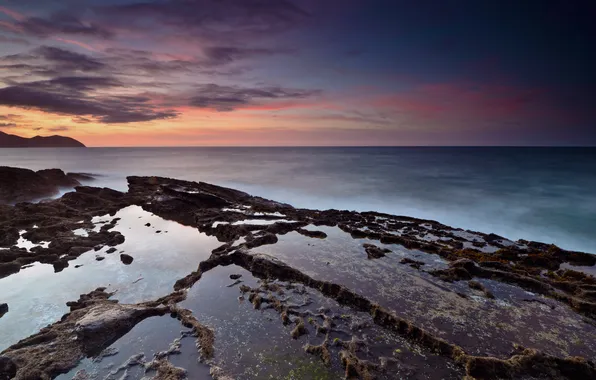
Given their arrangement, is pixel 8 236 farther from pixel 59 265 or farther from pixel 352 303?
pixel 352 303

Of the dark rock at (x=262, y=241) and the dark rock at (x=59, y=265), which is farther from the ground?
the dark rock at (x=262, y=241)

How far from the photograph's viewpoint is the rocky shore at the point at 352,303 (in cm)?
893

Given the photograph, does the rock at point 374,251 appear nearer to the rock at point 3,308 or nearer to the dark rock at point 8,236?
the rock at point 3,308

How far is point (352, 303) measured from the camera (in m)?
12.1

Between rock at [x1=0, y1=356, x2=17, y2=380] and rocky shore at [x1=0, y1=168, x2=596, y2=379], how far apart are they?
0.03 m

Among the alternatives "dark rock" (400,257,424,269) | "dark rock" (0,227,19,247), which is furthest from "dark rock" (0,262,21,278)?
"dark rock" (400,257,424,269)

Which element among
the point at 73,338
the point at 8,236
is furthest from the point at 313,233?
the point at 8,236

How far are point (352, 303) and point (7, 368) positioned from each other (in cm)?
1151

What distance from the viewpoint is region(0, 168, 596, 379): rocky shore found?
8.93 meters

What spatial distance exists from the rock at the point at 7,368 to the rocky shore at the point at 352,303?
0.03m

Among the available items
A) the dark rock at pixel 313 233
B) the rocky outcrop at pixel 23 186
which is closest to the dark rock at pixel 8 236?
the rocky outcrop at pixel 23 186

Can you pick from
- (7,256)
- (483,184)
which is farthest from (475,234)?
(483,184)

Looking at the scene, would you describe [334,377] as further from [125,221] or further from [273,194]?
[273,194]

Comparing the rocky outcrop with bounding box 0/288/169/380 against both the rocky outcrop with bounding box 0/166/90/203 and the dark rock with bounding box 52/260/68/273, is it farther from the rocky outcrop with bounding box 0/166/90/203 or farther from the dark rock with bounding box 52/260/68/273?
the rocky outcrop with bounding box 0/166/90/203
